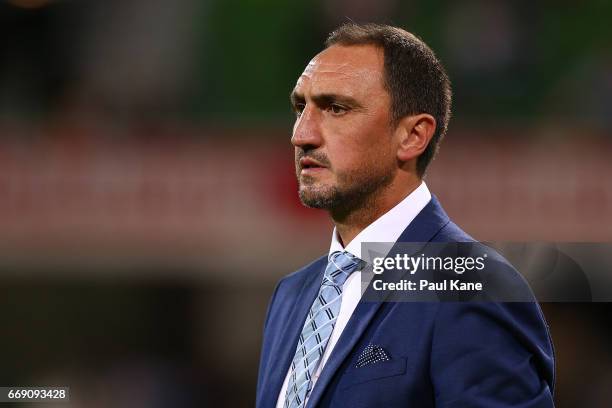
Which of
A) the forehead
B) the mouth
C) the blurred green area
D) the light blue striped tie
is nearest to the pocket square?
the light blue striped tie

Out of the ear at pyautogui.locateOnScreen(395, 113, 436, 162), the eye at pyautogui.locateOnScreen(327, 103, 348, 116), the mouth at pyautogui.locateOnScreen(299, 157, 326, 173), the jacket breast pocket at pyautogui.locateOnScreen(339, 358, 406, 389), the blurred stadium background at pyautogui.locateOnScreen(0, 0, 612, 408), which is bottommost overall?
the jacket breast pocket at pyautogui.locateOnScreen(339, 358, 406, 389)

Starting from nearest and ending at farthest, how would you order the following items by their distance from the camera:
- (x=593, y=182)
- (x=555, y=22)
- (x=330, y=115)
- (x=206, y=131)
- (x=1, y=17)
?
(x=330, y=115), (x=593, y=182), (x=206, y=131), (x=1, y=17), (x=555, y=22)

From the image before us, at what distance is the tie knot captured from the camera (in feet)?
5.54

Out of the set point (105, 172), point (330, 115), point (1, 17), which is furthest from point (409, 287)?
point (1, 17)

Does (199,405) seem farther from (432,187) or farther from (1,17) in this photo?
(1,17)

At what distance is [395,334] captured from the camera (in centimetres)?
150

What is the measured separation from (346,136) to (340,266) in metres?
0.23

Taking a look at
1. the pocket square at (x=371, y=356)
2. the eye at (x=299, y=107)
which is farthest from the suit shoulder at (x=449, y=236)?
the eye at (x=299, y=107)

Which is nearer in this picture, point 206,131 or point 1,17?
point 206,131

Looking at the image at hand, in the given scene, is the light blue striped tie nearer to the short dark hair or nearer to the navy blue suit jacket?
the navy blue suit jacket

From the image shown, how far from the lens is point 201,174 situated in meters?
4.89

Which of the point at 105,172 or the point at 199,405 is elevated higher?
the point at 105,172

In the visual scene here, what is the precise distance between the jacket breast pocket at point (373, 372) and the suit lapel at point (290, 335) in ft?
0.65

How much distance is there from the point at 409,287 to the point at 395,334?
0.33ft
